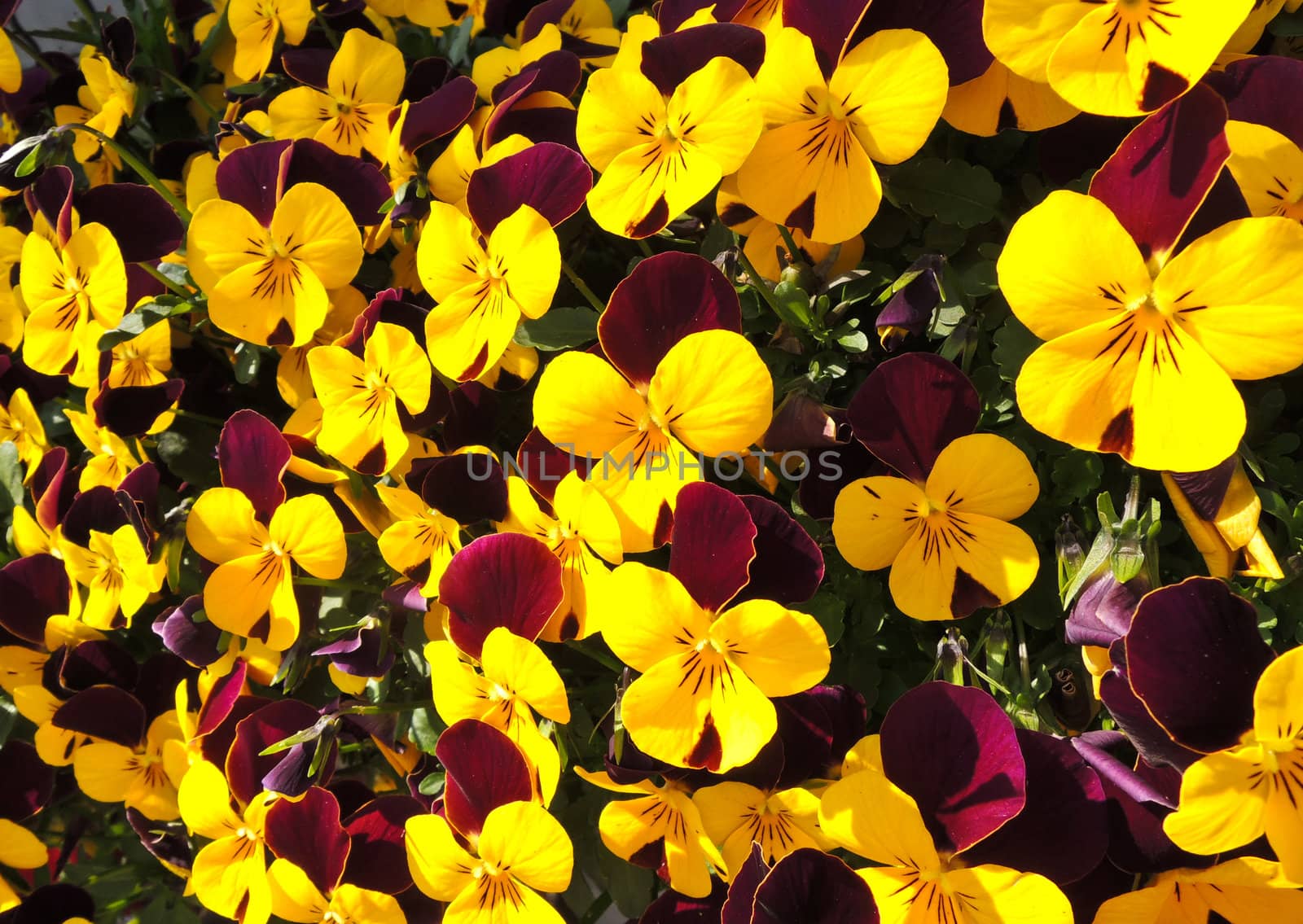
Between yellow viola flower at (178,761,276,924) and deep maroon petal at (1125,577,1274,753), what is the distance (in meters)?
0.64

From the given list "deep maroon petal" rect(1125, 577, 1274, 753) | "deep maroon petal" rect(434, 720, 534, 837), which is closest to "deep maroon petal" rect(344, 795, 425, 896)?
"deep maroon petal" rect(434, 720, 534, 837)

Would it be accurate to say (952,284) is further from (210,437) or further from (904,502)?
(210,437)

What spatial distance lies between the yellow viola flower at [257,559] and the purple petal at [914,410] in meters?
0.42

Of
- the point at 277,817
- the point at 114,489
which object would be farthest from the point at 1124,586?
the point at 114,489

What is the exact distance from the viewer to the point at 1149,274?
57 centimetres

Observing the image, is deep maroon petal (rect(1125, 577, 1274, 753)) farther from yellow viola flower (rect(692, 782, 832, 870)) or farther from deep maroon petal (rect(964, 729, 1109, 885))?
yellow viola flower (rect(692, 782, 832, 870))

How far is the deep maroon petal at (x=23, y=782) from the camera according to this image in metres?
1.07

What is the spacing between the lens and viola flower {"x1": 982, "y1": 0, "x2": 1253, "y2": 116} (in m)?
0.55

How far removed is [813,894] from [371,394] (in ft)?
1.63

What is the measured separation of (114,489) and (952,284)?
0.78 meters

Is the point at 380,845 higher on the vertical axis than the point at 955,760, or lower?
lower

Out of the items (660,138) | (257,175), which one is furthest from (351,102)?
(660,138)

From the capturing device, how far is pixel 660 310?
0.68 meters

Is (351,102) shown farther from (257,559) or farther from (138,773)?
(138,773)
